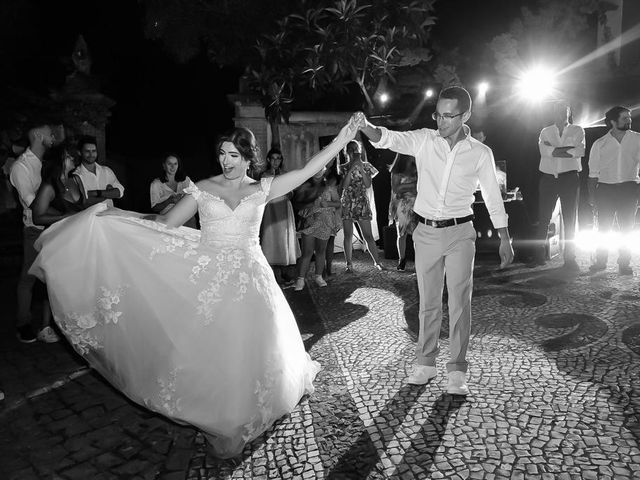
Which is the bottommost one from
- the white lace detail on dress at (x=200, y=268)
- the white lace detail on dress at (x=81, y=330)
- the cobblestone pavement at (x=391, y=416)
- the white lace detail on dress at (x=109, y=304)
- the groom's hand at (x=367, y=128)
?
the cobblestone pavement at (x=391, y=416)

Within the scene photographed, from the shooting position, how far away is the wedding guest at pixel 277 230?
809 centimetres

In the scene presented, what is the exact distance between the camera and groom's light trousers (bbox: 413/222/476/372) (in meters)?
4.18

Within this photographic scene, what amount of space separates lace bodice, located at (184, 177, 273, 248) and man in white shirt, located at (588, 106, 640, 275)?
6.08 m

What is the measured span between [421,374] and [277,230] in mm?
4134

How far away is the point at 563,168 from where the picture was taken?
27.5ft

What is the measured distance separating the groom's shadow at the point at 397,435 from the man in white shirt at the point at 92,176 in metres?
3.84

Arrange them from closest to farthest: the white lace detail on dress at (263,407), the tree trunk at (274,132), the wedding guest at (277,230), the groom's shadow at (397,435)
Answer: the groom's shadow at (397,435) < the white lace detail on dress at (263,407) < the wedding guest at (277,230) < the tree trunk at (274,132)

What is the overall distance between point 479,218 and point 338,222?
9.28 feet

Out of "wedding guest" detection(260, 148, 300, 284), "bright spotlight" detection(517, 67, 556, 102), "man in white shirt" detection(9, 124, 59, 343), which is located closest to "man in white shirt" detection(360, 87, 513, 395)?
"man in white shirt" detection(9, 124, 59, 343)

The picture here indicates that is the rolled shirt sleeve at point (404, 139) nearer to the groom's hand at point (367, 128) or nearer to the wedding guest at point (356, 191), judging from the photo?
the groom's hand at point (367, 128)

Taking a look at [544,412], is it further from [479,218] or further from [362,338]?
[479,218]

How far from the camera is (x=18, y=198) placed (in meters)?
5.72

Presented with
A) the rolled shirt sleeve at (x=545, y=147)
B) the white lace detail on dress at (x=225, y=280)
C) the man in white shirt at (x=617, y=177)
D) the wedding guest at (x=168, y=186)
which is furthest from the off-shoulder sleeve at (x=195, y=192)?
the man in white shirt at (x=617, y=177)

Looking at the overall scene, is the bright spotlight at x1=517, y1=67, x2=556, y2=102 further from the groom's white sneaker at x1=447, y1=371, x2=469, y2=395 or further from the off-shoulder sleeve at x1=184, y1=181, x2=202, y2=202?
the off-shoulder sleeve at x1=184, y1=181, x2=202, y2=202
